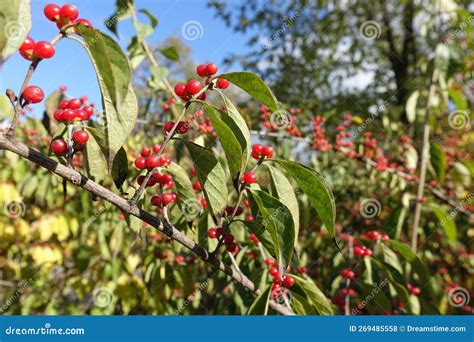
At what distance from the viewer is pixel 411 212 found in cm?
309

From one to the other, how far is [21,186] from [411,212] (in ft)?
8.97

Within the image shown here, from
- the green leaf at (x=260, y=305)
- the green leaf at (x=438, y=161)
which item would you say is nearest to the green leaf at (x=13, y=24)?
the green leaf at (x=260, y=305)

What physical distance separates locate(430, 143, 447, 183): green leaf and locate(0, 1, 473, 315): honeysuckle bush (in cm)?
1

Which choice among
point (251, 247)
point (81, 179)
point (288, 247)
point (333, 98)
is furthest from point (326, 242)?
point (333, 98)

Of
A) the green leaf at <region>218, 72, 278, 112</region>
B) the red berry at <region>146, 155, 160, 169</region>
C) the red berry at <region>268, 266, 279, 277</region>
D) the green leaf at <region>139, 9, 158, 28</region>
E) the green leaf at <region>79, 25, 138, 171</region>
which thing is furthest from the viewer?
the green leaf at <region>139, 9, 158, 28</region>

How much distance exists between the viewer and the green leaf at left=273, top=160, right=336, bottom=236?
3.01ft

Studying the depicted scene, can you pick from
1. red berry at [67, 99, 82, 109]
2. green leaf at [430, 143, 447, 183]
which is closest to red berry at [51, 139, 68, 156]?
red berry at [67, 99, 82, 109]

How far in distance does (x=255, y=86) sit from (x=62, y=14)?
0.40 meters

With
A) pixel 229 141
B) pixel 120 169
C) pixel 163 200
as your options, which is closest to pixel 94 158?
pixel 120 169

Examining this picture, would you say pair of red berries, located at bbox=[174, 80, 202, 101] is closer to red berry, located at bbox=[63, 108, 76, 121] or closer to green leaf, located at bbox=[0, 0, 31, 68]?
red berry, located at bbox=[63, 108, 76, 121]

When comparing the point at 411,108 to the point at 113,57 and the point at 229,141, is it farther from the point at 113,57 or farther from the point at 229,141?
the point at 113,57

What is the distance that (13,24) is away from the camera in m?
0.67

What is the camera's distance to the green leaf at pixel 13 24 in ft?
2.12

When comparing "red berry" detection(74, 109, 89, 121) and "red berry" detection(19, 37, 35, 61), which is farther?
"red berry" detection(74, 109, 89, 121)
